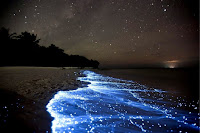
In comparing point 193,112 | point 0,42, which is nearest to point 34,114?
point 193,112

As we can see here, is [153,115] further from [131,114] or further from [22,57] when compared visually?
[22,57]

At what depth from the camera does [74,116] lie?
3938 mm

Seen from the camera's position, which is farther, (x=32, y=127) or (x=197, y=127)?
(x=197, y=127)

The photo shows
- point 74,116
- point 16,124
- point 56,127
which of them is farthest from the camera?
point 74,116

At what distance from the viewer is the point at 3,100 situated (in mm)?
4406

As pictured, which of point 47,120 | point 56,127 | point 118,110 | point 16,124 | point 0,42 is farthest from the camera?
point 0,42

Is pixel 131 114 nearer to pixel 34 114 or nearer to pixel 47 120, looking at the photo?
pixel 47 120

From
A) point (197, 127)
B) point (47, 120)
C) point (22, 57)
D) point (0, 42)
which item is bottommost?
point (197, 127)

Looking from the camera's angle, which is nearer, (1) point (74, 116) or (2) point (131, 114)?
(1) point (74, 116)

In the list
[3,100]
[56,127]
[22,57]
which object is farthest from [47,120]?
[22,57]

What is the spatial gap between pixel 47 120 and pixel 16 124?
0.74 metres

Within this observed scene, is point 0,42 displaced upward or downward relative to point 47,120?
upward

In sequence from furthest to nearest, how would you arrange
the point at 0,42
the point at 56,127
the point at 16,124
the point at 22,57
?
the point at 22,57 < the point at 0,42 < the point at 56,127 < the point at 16,124

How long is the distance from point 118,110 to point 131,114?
53 centimetres
